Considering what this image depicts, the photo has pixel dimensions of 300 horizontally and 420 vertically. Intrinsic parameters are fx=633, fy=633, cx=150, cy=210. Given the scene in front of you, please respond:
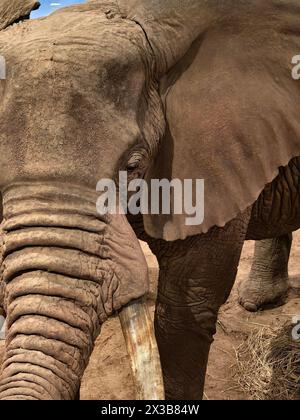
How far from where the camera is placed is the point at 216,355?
3438 millimetres

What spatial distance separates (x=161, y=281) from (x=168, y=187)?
21.7 inches

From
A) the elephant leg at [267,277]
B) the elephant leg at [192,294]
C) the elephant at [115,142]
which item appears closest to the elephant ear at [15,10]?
the elephant at [115,142]

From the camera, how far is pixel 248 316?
3840mm

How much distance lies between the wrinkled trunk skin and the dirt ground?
151cm

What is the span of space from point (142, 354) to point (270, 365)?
180 centimetres

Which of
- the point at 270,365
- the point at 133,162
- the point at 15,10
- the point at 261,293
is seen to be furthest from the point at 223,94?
the point at 261,293

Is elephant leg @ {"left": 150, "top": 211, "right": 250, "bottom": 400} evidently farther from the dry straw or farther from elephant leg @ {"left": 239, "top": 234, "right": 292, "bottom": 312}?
elephant leg @ {"left": 239, "top": 234, "right": 292, "bottom": 312}

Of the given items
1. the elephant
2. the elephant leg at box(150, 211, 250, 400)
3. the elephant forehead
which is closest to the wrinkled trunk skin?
the elephant

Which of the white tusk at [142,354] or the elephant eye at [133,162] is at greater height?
the elephant eye at [133,162]

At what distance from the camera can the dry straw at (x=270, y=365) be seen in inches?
122

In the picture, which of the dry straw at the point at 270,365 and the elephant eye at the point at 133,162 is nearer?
the elephant eye at the point at 133,162

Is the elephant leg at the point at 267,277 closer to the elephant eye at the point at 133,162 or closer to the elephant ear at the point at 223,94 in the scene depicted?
the elephant ear at the point at 223,94

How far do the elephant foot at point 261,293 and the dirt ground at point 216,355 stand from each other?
5cm
